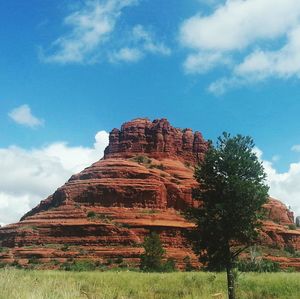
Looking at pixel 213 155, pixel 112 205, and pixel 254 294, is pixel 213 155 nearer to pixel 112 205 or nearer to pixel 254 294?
pixel 254 294

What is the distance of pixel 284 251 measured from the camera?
82625 mm

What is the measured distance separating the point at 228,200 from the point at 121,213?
58523 mm

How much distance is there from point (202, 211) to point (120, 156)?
80.4 meters

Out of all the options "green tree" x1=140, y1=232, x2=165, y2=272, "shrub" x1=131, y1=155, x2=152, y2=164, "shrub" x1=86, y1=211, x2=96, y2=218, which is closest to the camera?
"green tree" x1=140, y1=232, x2=165, y2=272

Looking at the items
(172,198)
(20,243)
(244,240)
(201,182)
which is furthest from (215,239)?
(172,198)

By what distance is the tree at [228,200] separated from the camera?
2120 centimetres

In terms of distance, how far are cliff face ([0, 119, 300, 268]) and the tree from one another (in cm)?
3927

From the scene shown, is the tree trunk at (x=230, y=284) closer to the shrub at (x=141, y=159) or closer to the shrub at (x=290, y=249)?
the shrub at (x=290, y=249)

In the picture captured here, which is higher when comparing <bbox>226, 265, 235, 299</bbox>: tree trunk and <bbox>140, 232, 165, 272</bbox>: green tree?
<bbox>140, 232, 165, 272</bbox>: green tree

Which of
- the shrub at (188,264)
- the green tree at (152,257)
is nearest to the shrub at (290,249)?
the shrub at (188,264)

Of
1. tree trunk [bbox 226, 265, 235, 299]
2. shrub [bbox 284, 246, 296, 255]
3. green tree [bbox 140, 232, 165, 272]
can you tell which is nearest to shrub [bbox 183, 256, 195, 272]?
green tree [bbox 140, 232, 165, 272]

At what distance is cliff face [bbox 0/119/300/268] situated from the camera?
69250 mm

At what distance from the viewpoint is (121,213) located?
258 ft

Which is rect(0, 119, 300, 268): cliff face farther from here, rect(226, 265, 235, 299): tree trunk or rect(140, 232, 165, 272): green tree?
rect(226, 265, 235, 299): tree trunk
